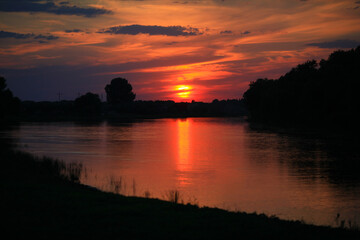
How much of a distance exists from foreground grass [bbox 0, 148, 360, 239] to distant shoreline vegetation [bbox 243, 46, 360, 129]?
73623 mm

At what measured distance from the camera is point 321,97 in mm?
93375

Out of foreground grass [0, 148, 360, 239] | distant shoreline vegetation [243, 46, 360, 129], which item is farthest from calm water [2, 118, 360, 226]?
distant shoreline vegetation [243, 46, 360, 129]

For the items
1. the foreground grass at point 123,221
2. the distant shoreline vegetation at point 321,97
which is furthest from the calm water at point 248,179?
the distant shoreline vegetation at point 321,97

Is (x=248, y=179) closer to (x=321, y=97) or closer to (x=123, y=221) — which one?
(x=123, y=221)

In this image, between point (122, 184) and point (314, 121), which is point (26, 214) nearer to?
point (122, 184)

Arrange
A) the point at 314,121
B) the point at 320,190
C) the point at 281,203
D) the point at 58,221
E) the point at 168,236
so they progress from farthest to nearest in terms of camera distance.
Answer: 1. the point at 314,121
2. the point at 320,190
3. the point at 281,203
4. the point at 58,221
5. the point at 168,236

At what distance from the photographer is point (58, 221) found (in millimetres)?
12570

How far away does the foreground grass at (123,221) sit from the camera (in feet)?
38.2

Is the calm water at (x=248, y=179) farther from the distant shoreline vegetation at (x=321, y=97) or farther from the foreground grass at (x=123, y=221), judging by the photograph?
the distant shoreline vegetation at (x=321, y=97)

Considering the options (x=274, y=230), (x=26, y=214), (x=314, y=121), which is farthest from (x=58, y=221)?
(x=314, y=121)

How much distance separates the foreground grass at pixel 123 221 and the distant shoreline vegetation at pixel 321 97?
73.6m

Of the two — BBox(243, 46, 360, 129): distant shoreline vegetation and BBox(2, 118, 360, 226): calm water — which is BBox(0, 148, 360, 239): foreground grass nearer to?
BBox(2, 118, 360, 226): calm water

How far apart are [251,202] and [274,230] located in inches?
405

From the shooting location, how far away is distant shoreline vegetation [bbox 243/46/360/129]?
83438 mm
